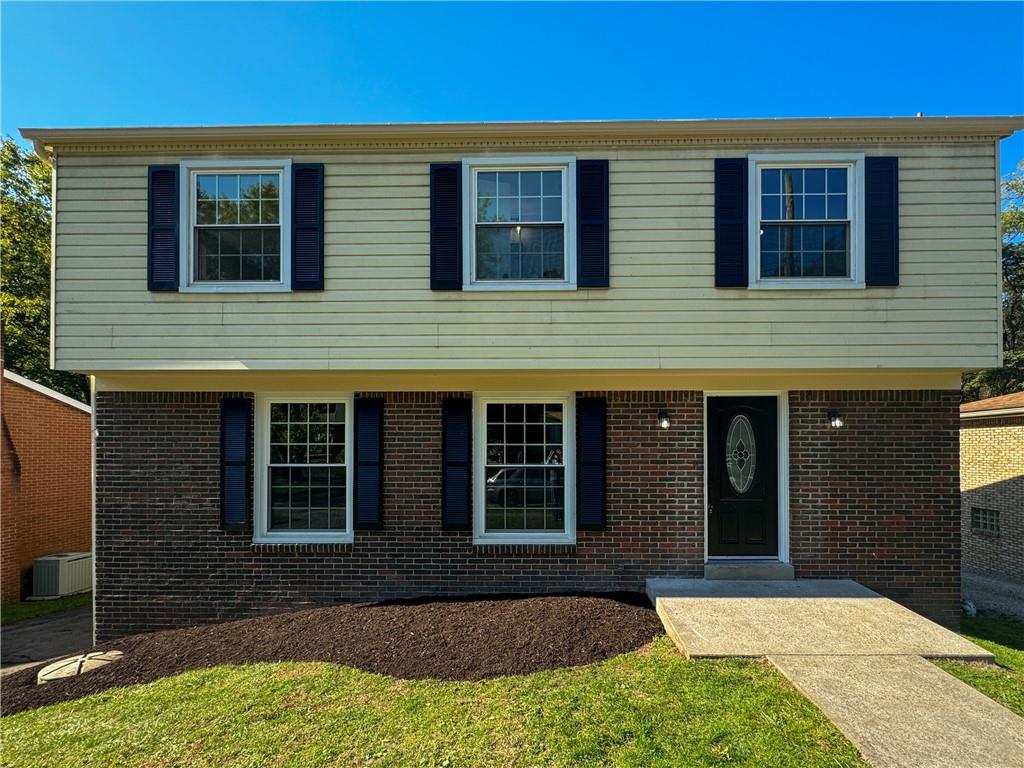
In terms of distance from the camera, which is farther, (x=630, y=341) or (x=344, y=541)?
(x=344, y=541)

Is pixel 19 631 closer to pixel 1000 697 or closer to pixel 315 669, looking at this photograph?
pixel 315 669

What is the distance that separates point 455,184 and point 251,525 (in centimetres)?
462

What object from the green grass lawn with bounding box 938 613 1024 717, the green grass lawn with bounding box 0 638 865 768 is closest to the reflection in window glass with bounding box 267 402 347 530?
the green grass lawn with bounding box 0 638 865 768

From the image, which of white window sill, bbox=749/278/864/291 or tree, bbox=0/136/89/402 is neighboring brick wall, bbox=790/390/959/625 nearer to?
white window sill, bbox=749/278/864/291

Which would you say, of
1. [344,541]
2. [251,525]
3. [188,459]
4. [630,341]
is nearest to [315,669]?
[344,541]

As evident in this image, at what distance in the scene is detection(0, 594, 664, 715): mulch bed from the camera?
431 centimetres

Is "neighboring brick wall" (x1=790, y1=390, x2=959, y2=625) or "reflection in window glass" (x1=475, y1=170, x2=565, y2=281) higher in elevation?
"reflection in window glass" (x1=475, y1=170, x2=565, y2=281)

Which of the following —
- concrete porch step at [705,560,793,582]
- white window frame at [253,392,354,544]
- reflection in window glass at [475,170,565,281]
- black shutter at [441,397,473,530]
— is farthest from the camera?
white window frame at [253,392,354,544]

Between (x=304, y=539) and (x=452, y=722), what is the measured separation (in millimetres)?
3485

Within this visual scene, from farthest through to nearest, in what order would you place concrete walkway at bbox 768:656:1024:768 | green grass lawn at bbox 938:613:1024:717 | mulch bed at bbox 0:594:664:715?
mulch bed at bbox 0:594:664:715 < green grass lawn at bbox 938:613:1024:717 < concrete walkway at bbox 768:656:1024:768

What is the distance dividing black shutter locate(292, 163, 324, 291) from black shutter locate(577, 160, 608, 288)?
9.43 ft

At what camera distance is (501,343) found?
570cm

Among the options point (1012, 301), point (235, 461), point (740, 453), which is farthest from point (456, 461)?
point (1012, 301)

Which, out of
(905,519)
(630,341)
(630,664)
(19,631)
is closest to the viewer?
(630,664)
